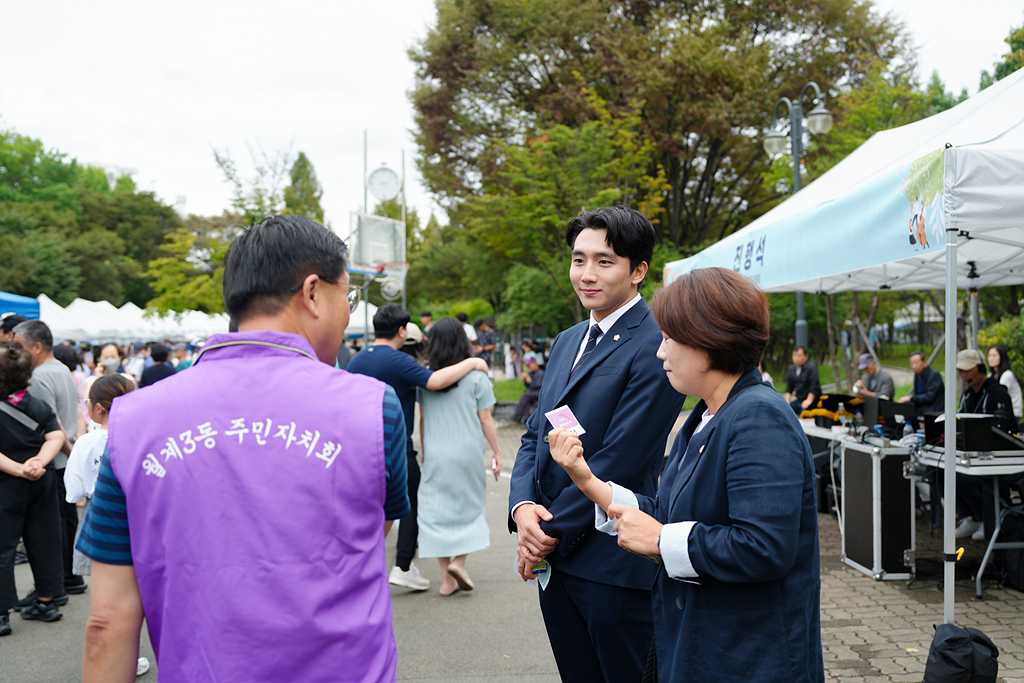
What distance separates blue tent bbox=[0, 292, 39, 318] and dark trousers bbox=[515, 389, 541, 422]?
29.1 ft

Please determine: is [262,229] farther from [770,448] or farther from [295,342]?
[770,448]

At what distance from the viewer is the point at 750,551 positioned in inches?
61.7

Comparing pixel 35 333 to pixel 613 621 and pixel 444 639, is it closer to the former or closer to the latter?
pixel 444 639

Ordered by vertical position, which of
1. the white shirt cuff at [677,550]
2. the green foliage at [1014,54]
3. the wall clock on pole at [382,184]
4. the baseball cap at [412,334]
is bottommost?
the white shirt cuff at [677,550]

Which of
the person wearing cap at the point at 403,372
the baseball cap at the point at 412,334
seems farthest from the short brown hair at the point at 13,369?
the baseball cap at the point at 412,334

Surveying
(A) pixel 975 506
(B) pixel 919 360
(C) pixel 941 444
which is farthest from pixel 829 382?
(C) pixel 941 444

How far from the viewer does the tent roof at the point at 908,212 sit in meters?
3.61

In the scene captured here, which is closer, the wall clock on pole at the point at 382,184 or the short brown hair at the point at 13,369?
the short brown hair at the point at 13,369

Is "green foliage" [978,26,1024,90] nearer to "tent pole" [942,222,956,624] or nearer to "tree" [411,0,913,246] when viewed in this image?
"tree" [411,0,913,246]

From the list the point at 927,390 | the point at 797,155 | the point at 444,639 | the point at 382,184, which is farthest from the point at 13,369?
the point at 382,184

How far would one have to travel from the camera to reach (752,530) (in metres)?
1.57

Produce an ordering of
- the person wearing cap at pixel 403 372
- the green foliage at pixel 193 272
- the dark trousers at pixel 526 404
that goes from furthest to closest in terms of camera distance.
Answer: the green foliage at pixel 193 272 → the dark trousers at pixel 526 404 → the person wearing cap at pixel 403 372

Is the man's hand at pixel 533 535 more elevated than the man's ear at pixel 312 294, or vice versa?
the man's ear at pixel 312 294

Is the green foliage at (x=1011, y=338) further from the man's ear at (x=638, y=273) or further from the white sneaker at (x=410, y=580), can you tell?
the man's ear at (x=638, y=273)
